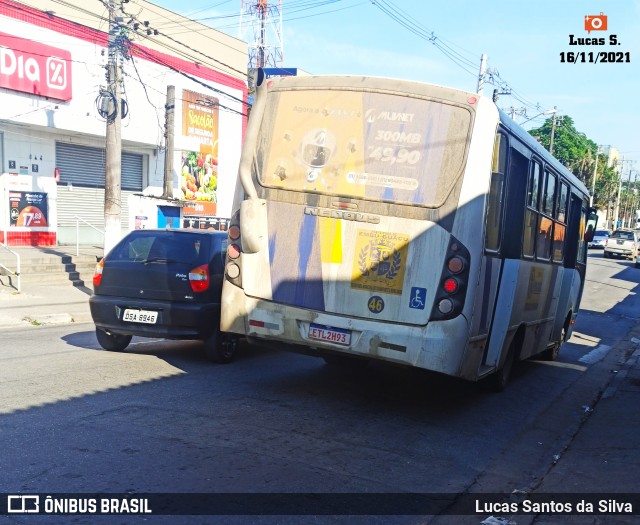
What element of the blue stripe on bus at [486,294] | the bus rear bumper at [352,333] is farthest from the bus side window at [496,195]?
the bus rear bumper at [352,333]

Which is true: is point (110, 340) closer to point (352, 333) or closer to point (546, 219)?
point (352, 333)

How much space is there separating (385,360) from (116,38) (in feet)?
46.2

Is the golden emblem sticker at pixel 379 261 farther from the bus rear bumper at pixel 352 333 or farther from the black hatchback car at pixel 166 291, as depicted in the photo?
the black hatchback car at pixel 166 291

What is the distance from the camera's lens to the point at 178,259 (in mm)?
8312

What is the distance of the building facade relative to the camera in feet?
68.0

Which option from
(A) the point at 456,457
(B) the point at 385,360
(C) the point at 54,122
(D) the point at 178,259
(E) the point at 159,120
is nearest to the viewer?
(A) the point at 456,457

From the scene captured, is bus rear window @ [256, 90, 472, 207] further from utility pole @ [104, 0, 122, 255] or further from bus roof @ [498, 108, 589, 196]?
utility pole @ [104, 0, 122, 255]

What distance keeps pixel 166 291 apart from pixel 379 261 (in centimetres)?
311

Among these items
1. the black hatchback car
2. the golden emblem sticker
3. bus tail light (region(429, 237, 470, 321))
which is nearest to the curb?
the black hatchback car

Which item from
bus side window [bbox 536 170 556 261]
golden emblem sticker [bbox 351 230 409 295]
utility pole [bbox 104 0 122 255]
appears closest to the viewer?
golden emblem sticker [bbox 351 230 409 295]

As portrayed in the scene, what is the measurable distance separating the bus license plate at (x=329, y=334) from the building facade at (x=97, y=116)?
12.5 metres

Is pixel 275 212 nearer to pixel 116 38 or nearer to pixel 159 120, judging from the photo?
pixel 116 38

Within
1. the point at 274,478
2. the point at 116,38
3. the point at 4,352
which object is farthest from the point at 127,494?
the point at 116,38

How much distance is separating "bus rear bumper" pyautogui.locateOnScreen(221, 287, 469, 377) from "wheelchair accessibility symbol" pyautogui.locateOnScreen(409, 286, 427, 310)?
0.19m
